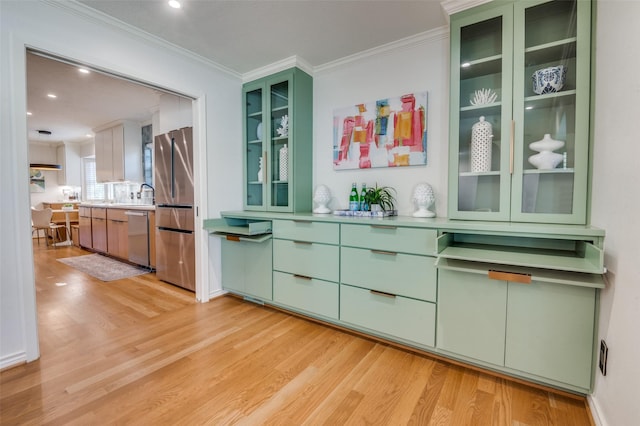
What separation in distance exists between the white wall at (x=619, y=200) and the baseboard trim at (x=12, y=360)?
305 centimetres

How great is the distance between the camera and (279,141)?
2941 mm

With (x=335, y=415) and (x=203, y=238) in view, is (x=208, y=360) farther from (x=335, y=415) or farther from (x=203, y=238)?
(x=203, y=238)

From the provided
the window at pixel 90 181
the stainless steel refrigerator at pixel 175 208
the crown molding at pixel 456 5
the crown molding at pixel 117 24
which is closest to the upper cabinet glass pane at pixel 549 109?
the crown molding at pixel 456 5

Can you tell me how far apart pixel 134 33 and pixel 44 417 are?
8.38 ft

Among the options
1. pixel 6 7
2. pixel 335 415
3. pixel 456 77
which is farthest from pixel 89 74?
pixel 335 415

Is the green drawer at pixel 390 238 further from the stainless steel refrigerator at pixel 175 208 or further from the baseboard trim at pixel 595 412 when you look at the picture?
the stainless steel refrigerator at pixel 175 208

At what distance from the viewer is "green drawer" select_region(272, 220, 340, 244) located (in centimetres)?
219

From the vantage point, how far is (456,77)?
191cm

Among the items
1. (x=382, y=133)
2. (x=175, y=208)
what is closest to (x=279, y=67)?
(x=382, y=133)

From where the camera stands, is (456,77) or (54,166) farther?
(54,166)

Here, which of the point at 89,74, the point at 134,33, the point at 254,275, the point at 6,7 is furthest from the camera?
the point at 89,74

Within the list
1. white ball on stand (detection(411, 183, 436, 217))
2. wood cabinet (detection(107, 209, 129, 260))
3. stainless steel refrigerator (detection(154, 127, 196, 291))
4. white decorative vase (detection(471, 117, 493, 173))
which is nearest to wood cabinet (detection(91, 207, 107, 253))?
wood cabinet (detection(107, 209, 129, 260))

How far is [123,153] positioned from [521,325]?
19.9 feet

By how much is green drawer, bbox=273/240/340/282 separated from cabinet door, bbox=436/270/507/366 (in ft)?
2.59
